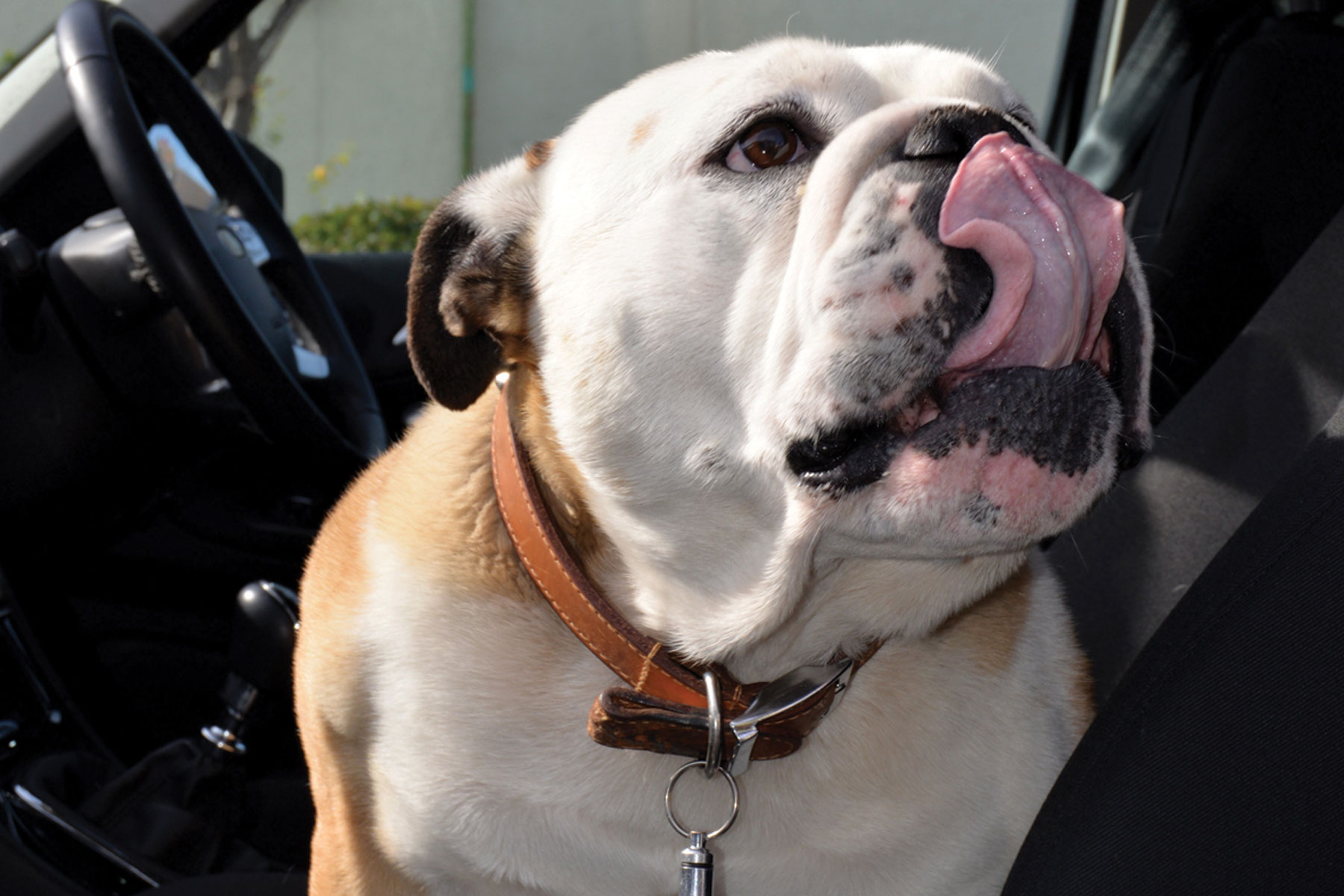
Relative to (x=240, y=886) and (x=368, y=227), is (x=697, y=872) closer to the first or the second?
(x=240, y=886)

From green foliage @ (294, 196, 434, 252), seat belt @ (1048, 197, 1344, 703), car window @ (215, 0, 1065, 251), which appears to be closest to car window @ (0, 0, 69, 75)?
car window @ (215, 0, 1065, 251)

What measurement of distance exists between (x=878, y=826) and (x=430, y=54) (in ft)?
16.0

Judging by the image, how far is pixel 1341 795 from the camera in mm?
786

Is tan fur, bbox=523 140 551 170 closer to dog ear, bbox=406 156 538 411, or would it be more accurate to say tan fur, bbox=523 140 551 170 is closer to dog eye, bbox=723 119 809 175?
dog ear, bbox=406 156 538 411

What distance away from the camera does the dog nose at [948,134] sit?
3.10 ft

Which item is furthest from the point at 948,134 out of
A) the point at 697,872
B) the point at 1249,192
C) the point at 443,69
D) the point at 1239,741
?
the point at 443,69

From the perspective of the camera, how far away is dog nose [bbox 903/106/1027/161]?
0.94 metres

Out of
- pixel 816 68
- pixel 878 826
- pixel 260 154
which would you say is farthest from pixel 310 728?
pixel 260 154

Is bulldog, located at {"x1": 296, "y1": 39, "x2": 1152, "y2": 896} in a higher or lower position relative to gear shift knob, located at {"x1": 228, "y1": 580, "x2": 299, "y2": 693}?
higher

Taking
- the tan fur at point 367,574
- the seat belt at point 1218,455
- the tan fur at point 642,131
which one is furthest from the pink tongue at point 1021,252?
the seat belt at point 1218,455

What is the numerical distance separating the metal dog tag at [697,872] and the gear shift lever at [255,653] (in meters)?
0.69

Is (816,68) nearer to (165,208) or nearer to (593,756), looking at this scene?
(593,756)

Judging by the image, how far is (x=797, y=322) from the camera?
94 centimetres

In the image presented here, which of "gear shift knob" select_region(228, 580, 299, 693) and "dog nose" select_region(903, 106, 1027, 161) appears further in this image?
"gear shift knob" select_region(228, 580, 299, 693)
